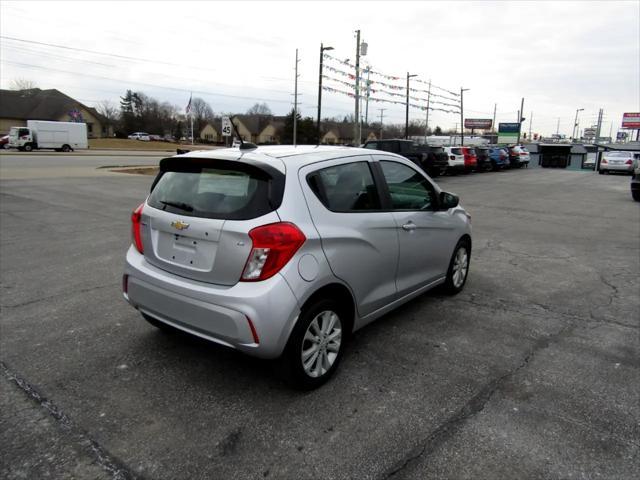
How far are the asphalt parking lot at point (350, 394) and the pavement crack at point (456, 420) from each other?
0.5 inches

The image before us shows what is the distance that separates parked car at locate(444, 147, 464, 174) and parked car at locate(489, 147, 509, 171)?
591 cm

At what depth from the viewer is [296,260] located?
2.90 m

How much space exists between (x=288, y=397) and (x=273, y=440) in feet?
1.52

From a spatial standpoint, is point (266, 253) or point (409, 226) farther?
point (409, 226)

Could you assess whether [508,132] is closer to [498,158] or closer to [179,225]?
[498,158]

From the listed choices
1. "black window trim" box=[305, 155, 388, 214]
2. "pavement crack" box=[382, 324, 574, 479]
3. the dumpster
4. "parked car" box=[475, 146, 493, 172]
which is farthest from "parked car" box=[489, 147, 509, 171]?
"pavement crack" box=[382, 324, 574, 479]

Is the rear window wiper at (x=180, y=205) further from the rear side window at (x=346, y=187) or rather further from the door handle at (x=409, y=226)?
the door handle at (x=409, y=226)

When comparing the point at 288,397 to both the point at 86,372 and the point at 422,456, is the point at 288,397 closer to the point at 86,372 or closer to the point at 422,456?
the point at 422,456

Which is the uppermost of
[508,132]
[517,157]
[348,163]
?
[508,132]

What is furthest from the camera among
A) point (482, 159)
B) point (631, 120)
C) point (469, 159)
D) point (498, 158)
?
point (631, 120)

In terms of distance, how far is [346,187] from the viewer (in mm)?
3512

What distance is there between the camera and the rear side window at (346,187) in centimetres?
326

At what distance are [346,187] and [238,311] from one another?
4.25ft

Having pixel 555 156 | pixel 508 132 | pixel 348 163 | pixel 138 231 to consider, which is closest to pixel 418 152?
pixel 348 163
